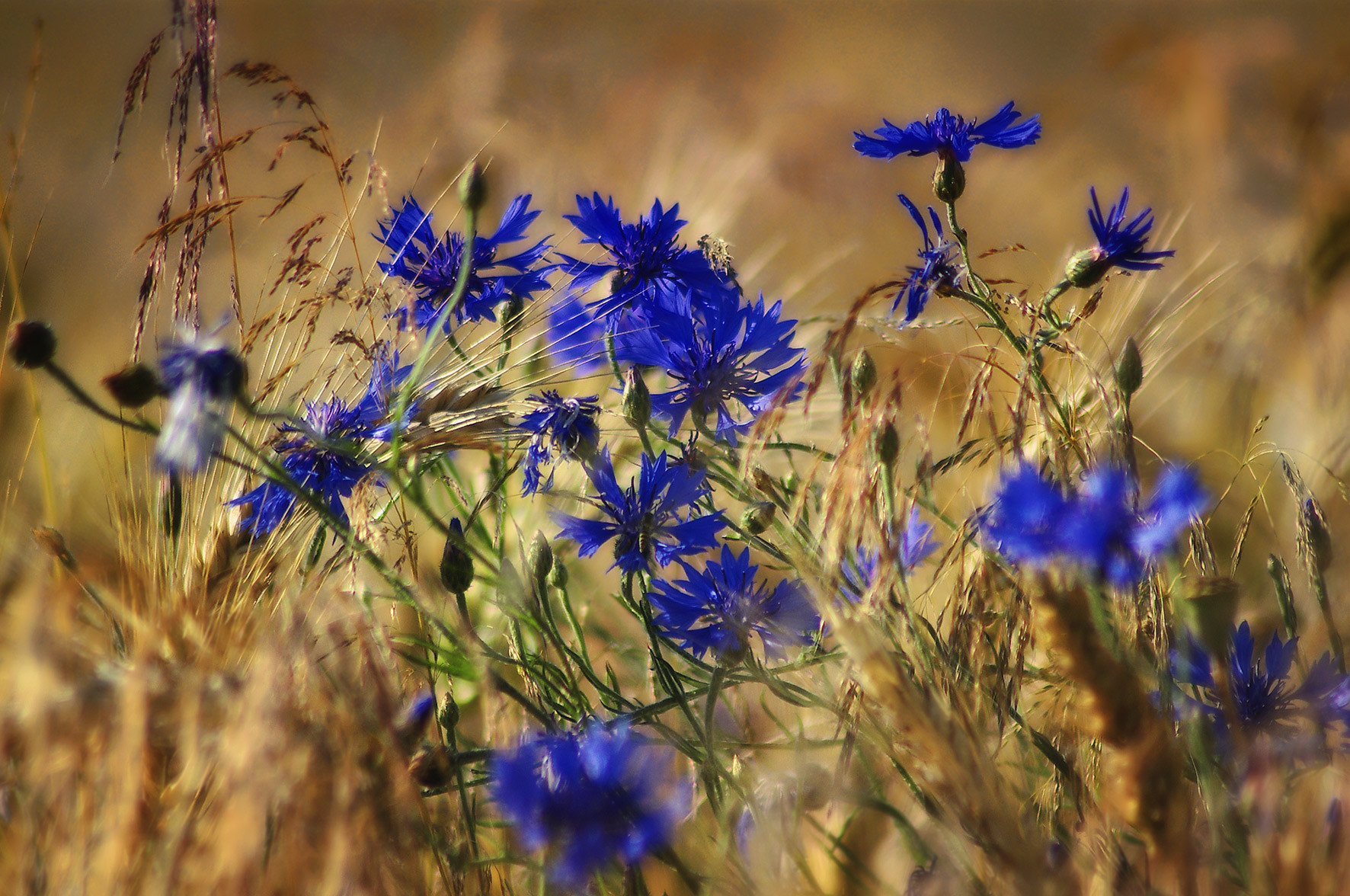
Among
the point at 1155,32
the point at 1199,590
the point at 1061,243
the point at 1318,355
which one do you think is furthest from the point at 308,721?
the point at 1155,32

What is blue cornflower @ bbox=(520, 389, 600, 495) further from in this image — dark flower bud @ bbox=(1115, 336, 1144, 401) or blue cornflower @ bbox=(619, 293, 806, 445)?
dark flower bud @ bbox=(1115, 336, 1144, 401)

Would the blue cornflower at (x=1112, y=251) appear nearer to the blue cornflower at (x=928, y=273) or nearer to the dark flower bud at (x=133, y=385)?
Answer: the blue cornflower at (x=928, y=273)

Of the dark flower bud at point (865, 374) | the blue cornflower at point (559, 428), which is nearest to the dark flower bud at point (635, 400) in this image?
the blue cornflower at point (559, 428)

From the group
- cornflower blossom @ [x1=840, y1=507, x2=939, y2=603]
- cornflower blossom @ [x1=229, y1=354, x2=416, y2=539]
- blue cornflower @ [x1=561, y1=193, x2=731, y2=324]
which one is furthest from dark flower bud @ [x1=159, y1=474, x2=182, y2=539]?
cornflower blossom @ [x1=840, y1=507, x2=939, y2=603]

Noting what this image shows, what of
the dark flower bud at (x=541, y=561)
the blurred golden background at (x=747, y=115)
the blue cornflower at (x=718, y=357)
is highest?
the blurred golden background at (x=747, y=115)

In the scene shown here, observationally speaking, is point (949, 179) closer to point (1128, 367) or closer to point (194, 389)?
point (1128, 367)

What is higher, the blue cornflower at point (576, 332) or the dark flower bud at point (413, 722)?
the blue cornflower at point (576, 332)
